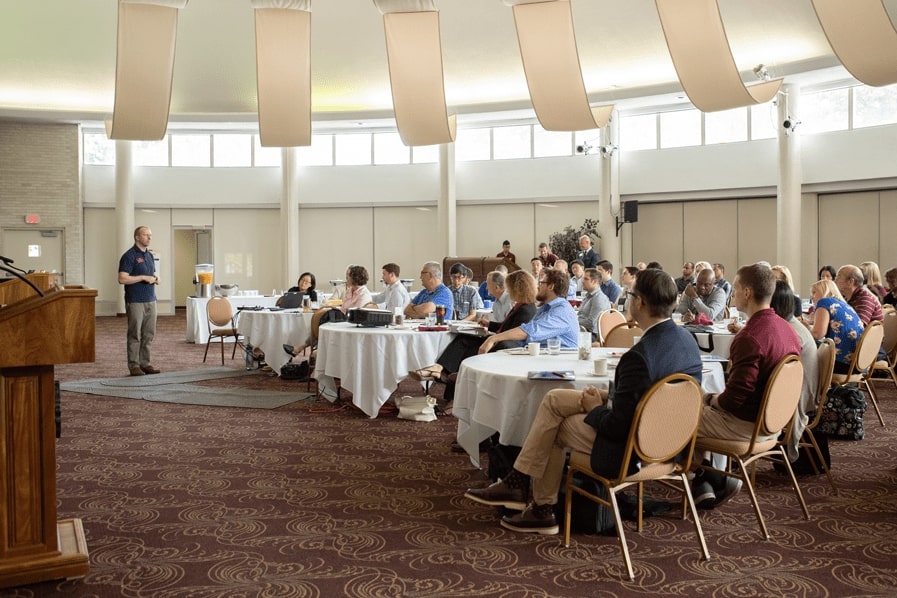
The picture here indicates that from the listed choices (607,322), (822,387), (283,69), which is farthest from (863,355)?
(283,69)

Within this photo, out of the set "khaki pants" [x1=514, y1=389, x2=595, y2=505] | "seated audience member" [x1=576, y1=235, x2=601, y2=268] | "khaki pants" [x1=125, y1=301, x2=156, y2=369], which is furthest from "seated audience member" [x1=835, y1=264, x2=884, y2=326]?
"seated audience member" [x1=576, y1=235, x2=601, y2=268]

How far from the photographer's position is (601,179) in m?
17.1

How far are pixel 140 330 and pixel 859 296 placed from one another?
7504 millimetres

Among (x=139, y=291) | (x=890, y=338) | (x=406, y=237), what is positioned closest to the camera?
(x=890, y=338)

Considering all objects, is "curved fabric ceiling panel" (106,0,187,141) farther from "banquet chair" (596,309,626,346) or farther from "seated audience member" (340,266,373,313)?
"banquet chair" (596,309,626,346)

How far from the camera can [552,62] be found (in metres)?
9.61

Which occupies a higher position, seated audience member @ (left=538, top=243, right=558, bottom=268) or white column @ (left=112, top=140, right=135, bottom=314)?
white column @ (left=112, top=140, right=135, bottom=314)

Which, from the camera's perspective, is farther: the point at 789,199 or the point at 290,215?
the point at 290,215

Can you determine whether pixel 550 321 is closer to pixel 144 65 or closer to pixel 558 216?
pixel 144 65

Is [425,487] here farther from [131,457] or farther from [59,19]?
[59,19]

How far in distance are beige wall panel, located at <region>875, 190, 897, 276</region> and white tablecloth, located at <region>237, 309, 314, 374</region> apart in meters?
11.5

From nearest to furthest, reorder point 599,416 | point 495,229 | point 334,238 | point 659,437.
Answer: point 659,437 < point 599,416 < point 495,229 < point 334,238

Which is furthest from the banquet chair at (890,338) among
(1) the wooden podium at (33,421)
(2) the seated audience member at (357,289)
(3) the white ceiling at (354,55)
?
(1) the wooden podium at (33,421)

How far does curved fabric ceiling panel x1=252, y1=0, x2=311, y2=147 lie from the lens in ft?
31.3
